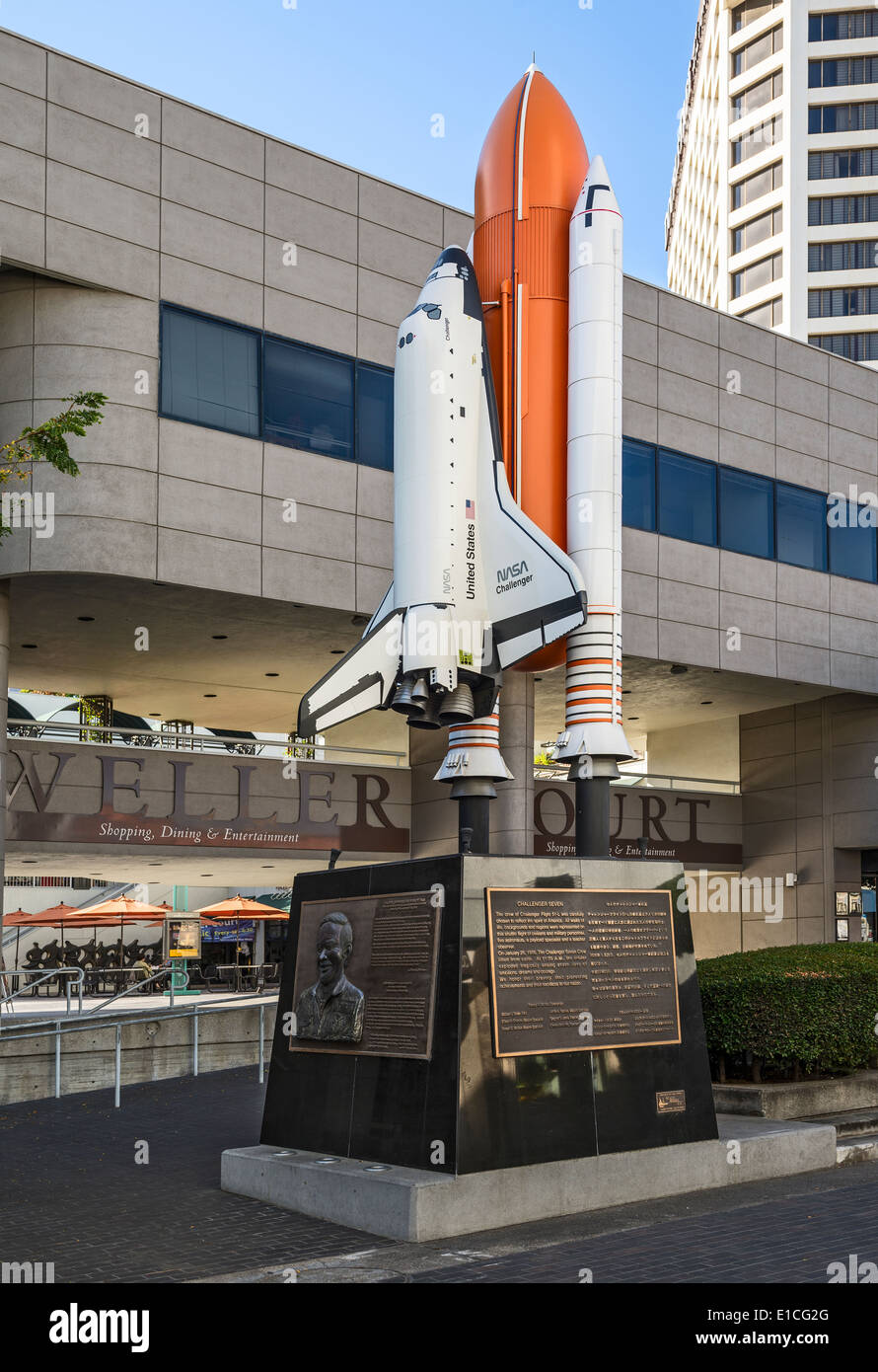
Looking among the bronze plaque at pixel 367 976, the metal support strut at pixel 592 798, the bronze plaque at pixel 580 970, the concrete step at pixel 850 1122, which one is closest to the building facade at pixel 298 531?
the metal support strut at pixel 592 798

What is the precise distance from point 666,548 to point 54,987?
18.7 meters

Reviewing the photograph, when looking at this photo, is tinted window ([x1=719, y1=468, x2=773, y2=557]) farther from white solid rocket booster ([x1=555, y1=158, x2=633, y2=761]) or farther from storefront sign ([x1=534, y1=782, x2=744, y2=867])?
white solid rocket booster ([x1=555, y1=158, x2=633, y2=761])

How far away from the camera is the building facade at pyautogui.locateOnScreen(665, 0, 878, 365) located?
74375 mm

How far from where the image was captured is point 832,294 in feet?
247

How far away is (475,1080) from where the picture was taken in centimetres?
1101

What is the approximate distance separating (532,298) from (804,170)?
66.4m

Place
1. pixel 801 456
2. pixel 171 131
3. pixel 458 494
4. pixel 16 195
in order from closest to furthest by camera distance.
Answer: pixel 458 494, pixel 16 195, pixel 171 131, pixel 801 456

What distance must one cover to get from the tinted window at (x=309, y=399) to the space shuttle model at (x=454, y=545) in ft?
30.8

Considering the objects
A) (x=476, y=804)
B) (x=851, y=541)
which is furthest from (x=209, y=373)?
(x=851, y=541)

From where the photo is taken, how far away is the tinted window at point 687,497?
100 ft

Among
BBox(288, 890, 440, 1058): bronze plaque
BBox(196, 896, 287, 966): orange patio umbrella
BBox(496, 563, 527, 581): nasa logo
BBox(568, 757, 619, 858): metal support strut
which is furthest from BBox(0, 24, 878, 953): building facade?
BBox(288, 890, 440, 1058): bronze plaque

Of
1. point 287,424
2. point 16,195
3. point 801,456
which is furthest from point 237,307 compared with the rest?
point 801,456
